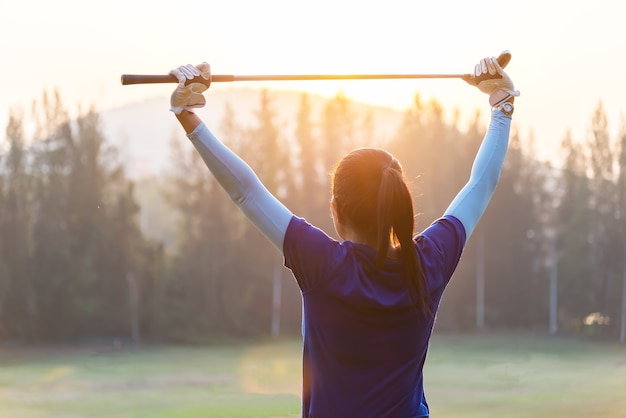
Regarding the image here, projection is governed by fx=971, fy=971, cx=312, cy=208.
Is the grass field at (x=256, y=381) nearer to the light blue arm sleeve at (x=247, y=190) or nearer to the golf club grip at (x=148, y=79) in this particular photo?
the golf club grip at (x=148, y=79)

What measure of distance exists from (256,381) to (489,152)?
17270mm

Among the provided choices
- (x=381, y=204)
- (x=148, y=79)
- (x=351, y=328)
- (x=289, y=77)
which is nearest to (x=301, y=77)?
(x=289, y=77)

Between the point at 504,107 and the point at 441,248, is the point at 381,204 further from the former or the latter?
the point at 504,107

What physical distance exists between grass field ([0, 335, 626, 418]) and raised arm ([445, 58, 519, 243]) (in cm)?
1022

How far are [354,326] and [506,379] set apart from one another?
18861 millimetres

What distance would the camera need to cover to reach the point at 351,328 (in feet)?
6.15

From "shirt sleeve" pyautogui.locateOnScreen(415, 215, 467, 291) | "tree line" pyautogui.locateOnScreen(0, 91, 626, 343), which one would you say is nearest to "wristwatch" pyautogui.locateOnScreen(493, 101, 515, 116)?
"shirt sleeve" pyautogui.locateOnScreen(415, 215, 467, 291)

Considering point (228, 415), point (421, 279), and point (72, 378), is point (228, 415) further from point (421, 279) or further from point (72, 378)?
point (421, 279)

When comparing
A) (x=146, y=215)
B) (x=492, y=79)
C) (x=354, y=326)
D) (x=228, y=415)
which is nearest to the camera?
(x=354, y=326)

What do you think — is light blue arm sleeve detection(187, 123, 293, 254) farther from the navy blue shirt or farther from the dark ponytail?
the dark ponytail

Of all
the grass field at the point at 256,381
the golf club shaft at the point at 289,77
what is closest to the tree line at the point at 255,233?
the grass field at the point at 256,381

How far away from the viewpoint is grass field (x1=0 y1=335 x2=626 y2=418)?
46.0 feet

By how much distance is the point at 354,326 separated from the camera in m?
1.88

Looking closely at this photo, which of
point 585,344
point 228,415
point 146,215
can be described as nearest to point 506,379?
point 228,415
